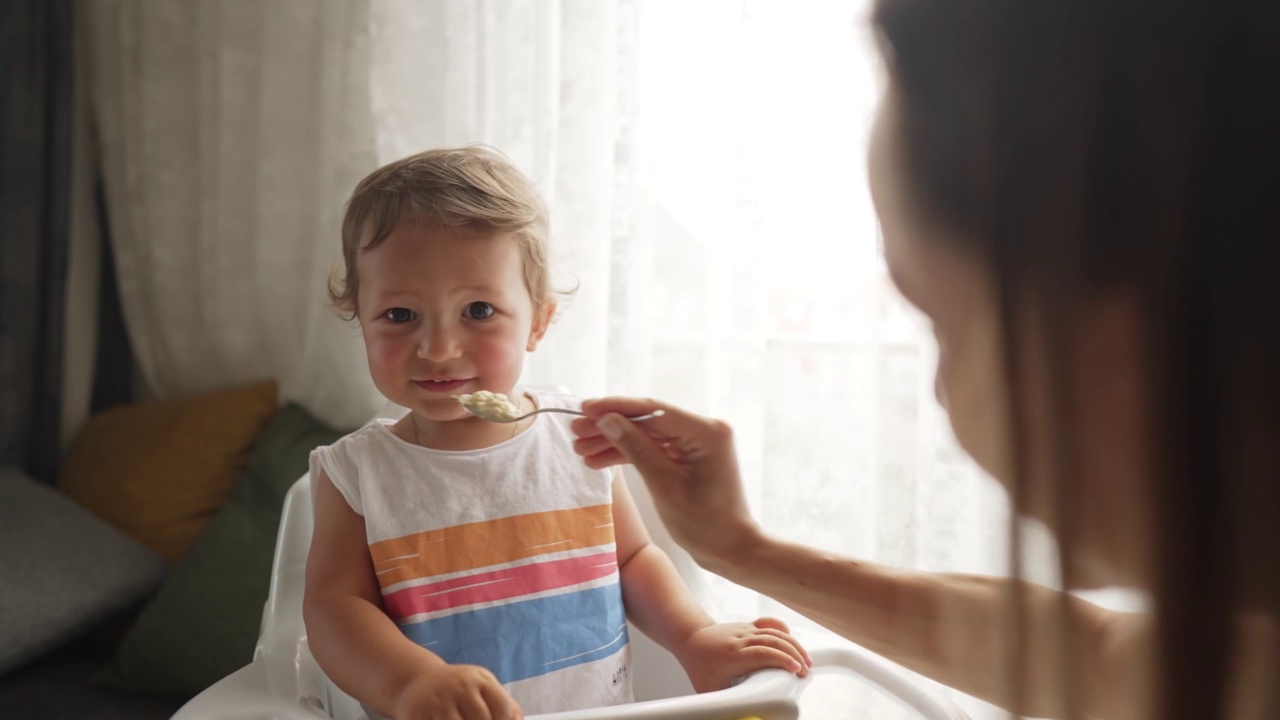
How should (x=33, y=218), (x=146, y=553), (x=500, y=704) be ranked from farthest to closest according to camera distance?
(x=33, y=218), (x=146, y=553), (x=500, y=704)

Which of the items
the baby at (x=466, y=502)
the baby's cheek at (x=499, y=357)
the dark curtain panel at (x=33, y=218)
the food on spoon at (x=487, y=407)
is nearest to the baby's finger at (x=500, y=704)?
the baby at (x=466, y=502)

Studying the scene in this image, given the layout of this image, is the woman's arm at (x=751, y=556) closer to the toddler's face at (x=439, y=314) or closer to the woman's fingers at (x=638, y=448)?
the woman's fingers at (x=638, y=448)

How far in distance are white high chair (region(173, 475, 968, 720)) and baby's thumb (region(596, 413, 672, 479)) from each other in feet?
0.67

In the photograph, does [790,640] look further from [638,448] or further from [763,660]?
[638,448]

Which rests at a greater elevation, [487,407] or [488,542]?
[487,407]

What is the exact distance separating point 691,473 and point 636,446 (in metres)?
0.06

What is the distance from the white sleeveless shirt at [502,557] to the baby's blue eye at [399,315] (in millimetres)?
160

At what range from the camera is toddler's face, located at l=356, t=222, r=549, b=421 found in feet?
3.39

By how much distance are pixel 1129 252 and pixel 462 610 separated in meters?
0.82

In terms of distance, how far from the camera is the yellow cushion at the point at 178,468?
1996mm

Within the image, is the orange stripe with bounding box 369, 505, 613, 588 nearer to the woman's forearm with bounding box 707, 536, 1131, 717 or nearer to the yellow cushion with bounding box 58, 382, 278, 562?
the woman's forearm with bounding box 707, 536, 1131, 717

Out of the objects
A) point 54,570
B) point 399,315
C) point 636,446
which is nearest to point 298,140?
point 54,570

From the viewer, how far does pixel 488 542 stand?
1080mm

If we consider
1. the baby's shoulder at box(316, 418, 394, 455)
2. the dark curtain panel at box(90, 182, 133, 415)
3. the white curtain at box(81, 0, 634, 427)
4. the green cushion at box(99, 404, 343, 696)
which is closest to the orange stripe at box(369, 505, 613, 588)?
the baby's shoulder at box(316, 418, 394, 455)
